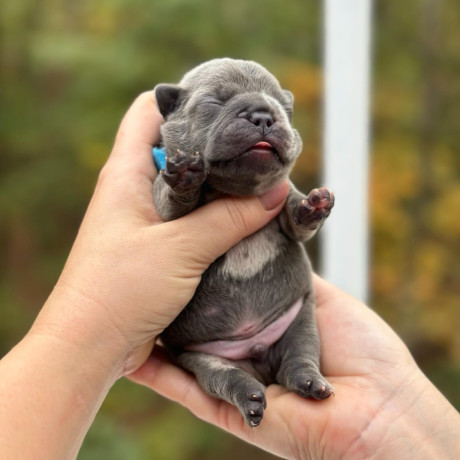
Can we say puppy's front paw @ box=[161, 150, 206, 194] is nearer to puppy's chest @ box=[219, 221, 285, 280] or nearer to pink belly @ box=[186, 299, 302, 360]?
puppy's chest @ box=[219, 221, 285, 280]

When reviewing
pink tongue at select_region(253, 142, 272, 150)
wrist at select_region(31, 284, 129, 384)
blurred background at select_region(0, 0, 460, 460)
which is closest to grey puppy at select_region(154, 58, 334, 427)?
pink tongue at select_region(253, 142, 272, 150)

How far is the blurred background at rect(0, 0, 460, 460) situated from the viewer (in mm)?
3609

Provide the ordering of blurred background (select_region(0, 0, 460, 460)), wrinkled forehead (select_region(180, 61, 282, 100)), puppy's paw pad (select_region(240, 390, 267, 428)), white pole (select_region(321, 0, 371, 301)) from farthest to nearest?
blurred background (select_region(0, 0, 460, 460)) → white pole (select_region(321, 0, 371, 301)) → wrinkled forehead (select_region(180, 61, 282, 100)) → puppy's paw pad (select_region(240, 390, 267, 428))

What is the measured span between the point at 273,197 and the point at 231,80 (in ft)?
1.25

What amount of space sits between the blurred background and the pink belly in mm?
1461

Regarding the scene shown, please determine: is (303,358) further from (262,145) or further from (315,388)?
(262,145)

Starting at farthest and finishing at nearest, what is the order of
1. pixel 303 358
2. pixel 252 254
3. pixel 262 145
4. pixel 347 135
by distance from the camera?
pixel 347 135 < pixel 252 254 < pixel 303 358 < pixel 262 145

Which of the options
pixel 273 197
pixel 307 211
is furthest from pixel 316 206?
pixel 273 197

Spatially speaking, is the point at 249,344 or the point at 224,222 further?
the point at 249,344

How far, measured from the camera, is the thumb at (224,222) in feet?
6.09

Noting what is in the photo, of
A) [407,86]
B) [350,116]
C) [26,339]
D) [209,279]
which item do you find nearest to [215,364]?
[209,279]

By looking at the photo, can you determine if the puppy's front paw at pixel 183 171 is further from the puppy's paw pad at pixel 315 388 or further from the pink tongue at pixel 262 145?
the puppy's paw pad at pixel 315 388

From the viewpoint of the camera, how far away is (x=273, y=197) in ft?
6.49

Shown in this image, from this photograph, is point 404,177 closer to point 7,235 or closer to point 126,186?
point 126,186
